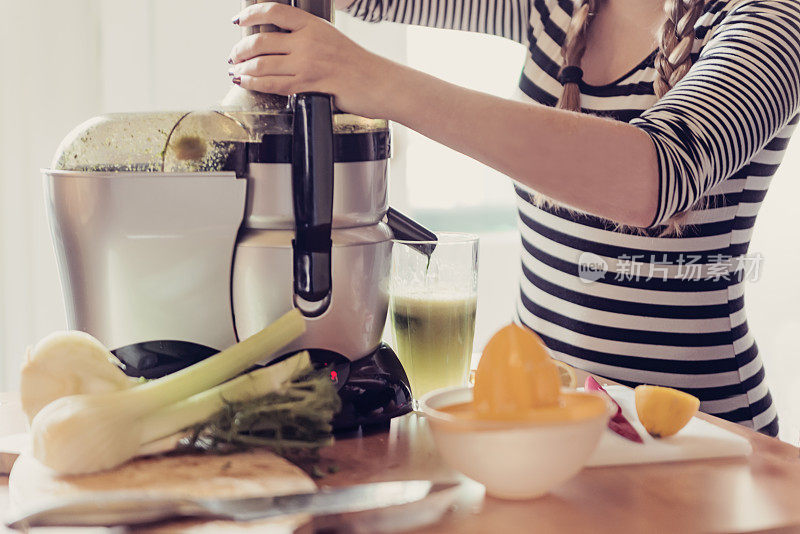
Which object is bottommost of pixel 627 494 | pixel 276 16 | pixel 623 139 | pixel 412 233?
pixel 627 494

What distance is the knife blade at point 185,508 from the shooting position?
1.64 ft

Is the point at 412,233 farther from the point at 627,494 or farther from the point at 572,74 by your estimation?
the point at 572,74

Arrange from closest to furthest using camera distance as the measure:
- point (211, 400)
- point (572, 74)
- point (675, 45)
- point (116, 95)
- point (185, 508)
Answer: point (185, 508) → point (211, 400) → point (675, 45) → point (572, 74) → point (116, 95)

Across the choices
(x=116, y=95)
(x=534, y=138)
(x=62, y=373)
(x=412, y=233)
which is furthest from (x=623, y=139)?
(x=116, y=95)

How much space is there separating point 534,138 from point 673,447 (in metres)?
0.32

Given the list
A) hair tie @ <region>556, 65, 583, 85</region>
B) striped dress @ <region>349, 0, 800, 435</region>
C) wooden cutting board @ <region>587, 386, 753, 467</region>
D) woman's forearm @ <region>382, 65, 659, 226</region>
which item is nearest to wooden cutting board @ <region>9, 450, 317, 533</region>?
wooden cutting board @ <region>587, 386, 753, 467</region>

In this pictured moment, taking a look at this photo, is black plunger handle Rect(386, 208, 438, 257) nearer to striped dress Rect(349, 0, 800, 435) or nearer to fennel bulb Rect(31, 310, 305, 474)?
fennel bulb Rect(31, 310, 305, 474)

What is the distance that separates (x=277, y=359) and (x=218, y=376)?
0.28 feet

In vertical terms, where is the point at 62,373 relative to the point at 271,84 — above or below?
below

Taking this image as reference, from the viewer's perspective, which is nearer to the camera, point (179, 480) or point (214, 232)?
point (179, 480)

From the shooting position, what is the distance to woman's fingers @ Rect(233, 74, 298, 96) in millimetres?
732

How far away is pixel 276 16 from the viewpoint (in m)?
0.74

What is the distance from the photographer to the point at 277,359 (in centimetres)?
73

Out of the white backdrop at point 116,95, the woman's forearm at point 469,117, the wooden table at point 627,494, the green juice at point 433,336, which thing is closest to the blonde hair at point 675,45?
Answer: the woman's forearm at point 469,117
